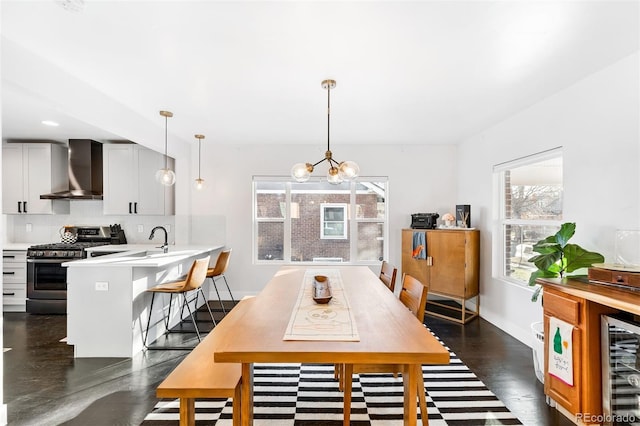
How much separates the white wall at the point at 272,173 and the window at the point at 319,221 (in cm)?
19

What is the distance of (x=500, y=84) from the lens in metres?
2.78

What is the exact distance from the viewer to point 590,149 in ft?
8.68

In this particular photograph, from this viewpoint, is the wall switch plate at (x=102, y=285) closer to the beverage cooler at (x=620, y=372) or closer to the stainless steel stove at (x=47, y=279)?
the stainless steel stove at (x=47, y=279)

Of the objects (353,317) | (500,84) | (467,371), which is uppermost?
(500,84)

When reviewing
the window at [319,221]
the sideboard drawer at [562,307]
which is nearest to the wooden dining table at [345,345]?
the sideboard drawer at [562,307]

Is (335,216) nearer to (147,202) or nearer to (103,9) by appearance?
(147,202)

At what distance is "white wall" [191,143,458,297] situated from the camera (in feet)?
16.9

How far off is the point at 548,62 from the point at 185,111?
10.8 feet

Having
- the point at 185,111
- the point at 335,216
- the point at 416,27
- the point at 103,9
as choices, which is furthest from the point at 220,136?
the point at 416,27

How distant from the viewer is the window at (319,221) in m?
5.23

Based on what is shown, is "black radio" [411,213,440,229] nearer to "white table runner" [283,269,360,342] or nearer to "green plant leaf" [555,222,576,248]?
"green plant leaf" [555,222,576,248]

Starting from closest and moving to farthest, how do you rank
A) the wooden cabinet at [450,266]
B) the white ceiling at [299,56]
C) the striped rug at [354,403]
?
the white ceiling at [299,56]
the striped rug at [354,403]
the wooden cabinet at [450,266]

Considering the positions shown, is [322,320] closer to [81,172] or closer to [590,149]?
[590,149]

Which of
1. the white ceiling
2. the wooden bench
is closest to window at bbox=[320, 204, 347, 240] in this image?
the white ceiling
